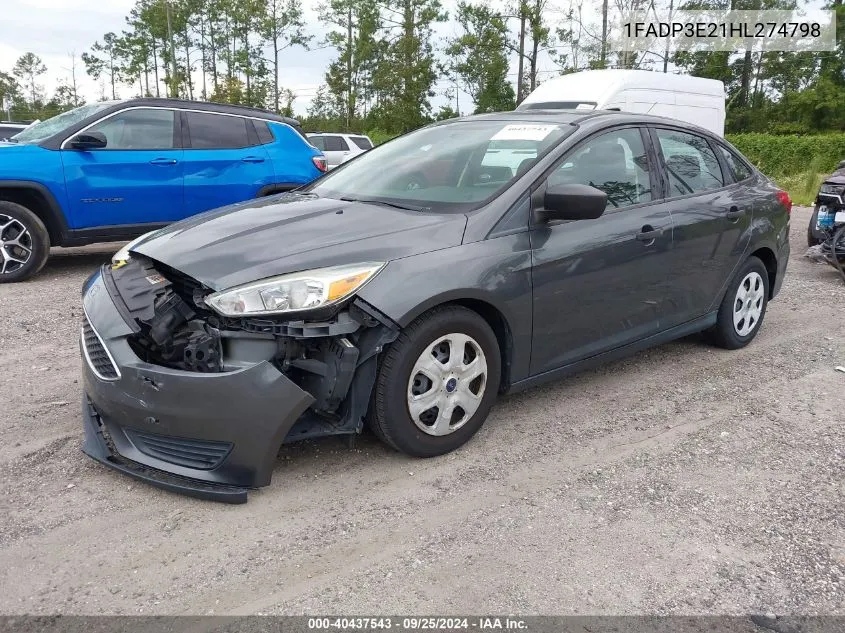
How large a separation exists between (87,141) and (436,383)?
529 cm

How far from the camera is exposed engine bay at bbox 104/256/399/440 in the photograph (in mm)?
2820

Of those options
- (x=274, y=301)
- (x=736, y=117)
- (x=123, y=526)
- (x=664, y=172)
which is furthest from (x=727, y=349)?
(x=736, y=117)

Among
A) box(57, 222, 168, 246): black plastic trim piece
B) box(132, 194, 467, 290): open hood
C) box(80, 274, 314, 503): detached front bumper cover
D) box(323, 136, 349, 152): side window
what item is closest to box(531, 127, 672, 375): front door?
box(132, 194, 467, 290): open hood

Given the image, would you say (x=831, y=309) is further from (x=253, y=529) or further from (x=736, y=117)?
(x=736, y=117)

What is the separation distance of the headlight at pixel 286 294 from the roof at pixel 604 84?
8.92m

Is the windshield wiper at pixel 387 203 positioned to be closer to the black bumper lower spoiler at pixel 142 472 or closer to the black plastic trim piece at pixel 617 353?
the black plastic trim piece at pixel 617 353

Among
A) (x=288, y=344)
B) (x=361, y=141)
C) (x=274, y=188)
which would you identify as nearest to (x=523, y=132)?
(x=288, y=344)

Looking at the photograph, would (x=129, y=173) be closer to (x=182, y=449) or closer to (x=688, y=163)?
(x=182, y=449)

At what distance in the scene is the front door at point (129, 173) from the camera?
6.92m

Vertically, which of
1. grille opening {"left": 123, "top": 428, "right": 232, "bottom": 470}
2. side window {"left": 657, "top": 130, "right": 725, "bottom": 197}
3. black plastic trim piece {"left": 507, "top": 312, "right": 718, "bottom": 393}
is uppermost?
side window {"left": 657, "top": 130, "right": 725, "bottom": 197}

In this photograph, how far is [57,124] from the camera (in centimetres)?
716

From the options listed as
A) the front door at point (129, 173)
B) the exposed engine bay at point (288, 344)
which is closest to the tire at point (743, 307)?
the exposed engine bay at point (288, 344)

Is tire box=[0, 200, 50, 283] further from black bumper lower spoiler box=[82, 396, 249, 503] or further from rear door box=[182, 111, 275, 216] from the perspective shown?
black bumper lower spoiler box=[82, 396, 249, 503]

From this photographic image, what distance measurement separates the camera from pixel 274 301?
2.81m
